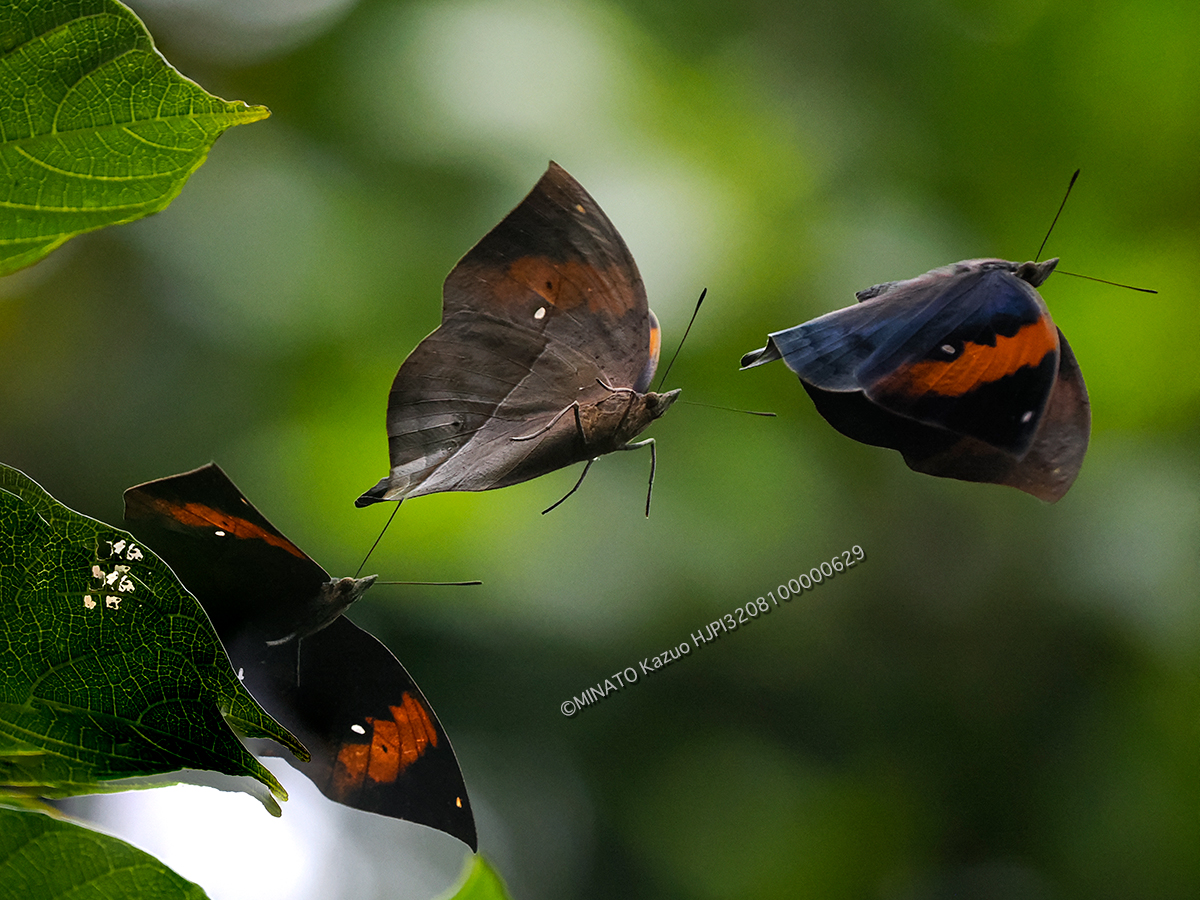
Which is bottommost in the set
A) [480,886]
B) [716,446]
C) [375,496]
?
[716,446]

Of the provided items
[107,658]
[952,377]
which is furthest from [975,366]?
[107,658]

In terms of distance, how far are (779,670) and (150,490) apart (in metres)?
1.22

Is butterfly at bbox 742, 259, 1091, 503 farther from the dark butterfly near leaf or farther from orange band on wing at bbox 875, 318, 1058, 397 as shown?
the dark butterfly near leaf

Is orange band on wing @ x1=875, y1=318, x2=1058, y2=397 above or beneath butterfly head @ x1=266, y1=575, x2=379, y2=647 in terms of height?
above

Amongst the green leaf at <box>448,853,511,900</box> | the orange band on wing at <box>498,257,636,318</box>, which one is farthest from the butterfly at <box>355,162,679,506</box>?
the green leaf at <box>448,853,511,900</box>

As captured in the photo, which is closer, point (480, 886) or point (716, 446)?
point (480, 886)

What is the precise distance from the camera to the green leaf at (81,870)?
0.20m

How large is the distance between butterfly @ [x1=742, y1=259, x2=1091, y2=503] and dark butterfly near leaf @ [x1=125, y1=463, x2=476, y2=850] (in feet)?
0.43

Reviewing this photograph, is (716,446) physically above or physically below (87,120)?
below

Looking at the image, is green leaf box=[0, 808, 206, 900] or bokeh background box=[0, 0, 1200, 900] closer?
green leaf box=[0, 808, 206, 900]

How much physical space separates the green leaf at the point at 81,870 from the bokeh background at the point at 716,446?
0.78m

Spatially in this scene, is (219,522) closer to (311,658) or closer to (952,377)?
(311,658)

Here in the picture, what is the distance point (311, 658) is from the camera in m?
0.23

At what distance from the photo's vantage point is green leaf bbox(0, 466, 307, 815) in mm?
199
